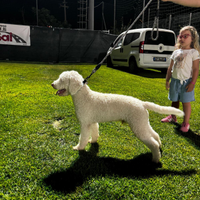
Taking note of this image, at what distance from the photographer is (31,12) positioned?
27688mm

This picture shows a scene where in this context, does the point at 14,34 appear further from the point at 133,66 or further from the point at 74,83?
the point at 74,83

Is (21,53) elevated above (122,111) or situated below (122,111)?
above

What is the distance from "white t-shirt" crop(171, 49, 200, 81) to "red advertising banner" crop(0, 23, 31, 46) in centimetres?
1048

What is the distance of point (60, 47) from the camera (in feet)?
39.4

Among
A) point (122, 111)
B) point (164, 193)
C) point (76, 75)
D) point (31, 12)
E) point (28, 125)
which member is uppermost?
point (31, 12)

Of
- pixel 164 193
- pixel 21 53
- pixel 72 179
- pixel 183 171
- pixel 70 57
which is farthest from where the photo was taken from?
pixel 70 57

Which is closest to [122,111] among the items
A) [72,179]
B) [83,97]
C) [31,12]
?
[83,97]

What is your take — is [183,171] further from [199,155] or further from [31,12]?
[31,12]

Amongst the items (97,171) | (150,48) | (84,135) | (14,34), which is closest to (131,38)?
(150,48)

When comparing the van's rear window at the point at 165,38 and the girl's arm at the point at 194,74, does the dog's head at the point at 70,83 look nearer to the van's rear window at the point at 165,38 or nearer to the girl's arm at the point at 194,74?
the girl's arm at the point at 194,74

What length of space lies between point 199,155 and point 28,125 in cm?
271

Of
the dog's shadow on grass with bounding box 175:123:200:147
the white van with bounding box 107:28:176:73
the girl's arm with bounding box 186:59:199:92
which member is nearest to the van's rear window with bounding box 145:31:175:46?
Answer: the white van with bounding box 107:28:176:73

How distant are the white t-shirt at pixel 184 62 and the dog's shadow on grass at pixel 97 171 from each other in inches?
60.1

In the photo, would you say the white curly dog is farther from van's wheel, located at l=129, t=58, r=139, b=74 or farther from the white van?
van's wheel, located at l=129, t=58, r=139, b=74
